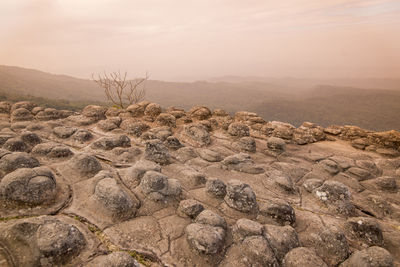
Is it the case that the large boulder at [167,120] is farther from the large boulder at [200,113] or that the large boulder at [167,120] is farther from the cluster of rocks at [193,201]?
the large boulder at [200,113]

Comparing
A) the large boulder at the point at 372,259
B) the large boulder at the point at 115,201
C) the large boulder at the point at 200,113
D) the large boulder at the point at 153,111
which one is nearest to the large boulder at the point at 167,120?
the large boulder at the point at 153,111

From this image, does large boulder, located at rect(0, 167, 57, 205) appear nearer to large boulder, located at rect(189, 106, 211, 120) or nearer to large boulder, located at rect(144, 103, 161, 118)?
large boulder, located at rect(144, 103, 161, 118)

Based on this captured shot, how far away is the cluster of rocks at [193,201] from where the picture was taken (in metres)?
3.35

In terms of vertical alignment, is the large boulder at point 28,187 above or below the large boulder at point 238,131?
above

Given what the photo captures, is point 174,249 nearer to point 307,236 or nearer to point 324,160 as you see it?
point 307,236

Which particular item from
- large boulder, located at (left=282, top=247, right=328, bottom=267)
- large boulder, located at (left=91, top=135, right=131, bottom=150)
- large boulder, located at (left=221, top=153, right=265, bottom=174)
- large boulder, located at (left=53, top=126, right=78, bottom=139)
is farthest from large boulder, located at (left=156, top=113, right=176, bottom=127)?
large boulder, located at (left=282, top=247, right=328, bottom=267)

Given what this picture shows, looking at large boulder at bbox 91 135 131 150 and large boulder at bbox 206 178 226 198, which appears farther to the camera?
large boulder at bbox 91 135 131 150

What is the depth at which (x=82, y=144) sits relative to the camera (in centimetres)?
738

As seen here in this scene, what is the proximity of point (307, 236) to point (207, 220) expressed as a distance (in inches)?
74.5

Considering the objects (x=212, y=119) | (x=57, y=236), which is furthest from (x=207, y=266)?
(x=212, y=119)

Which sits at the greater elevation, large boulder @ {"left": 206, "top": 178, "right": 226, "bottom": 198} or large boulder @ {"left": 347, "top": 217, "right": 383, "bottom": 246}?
large boulder @ {"left": 206, "top": 178, "right": 226, "bottom": 198}

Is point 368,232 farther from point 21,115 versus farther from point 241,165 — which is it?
point 21,115

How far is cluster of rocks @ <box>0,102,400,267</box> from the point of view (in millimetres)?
3354

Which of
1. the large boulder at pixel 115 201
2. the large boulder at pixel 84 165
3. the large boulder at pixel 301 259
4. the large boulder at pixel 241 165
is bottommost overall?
the large boulder at pixel 301 259
